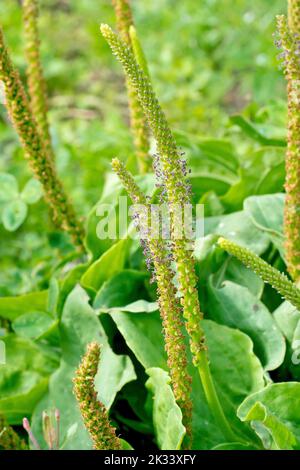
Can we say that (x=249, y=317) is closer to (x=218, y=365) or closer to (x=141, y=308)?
(x=218, y=365)

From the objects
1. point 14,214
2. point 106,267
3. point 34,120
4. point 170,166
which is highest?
point 34,120

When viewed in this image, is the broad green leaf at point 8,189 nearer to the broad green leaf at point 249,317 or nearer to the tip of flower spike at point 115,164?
the broad green leaf at point 249,317

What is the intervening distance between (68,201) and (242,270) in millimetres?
482

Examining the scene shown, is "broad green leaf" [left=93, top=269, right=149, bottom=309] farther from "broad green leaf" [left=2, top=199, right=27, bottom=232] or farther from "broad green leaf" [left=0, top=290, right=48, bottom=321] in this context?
"broad green leaf" [left=2, top=199, right=27, bottom=232]

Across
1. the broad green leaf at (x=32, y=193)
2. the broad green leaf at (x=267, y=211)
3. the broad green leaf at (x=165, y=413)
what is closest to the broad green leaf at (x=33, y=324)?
the broad green leaf at (x=165, y=413)

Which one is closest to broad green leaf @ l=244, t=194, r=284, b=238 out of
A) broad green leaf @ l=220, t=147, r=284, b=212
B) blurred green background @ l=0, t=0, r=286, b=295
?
broad green leaf @ l=220, t=147, r=284, b=212

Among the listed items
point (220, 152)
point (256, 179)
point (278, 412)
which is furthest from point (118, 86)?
point (278, 412)

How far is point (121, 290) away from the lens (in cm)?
181

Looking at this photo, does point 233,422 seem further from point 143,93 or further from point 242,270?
point 143,93

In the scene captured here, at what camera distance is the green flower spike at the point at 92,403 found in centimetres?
120

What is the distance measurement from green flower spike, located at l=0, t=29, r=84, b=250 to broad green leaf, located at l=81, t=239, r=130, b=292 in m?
0.15

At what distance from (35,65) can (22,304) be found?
26.4 inches

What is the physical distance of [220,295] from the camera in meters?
1.72

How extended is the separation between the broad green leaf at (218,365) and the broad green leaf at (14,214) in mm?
612
